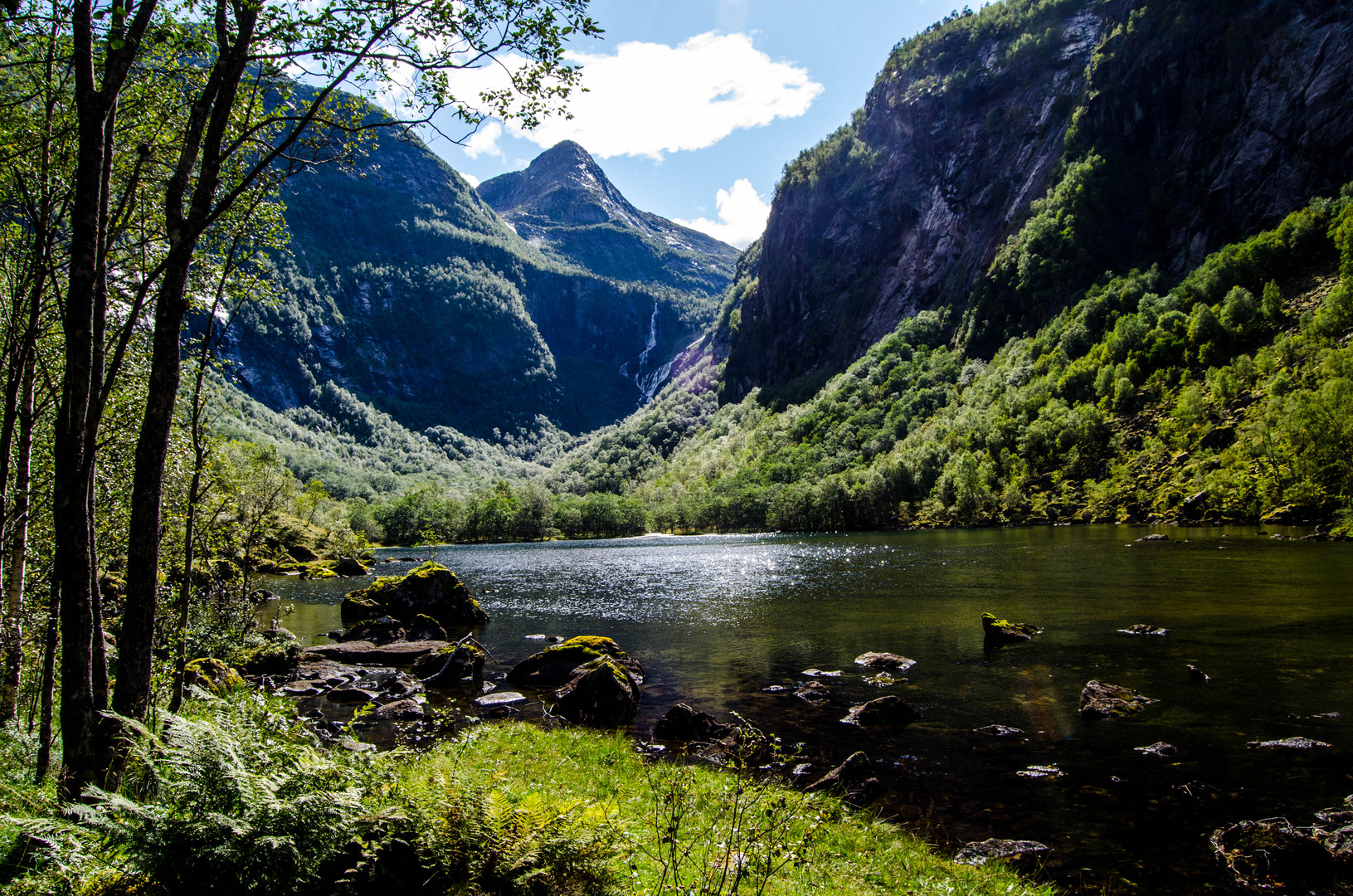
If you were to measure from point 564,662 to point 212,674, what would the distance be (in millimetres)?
11891

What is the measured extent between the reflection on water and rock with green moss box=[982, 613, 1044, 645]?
32.8 inches

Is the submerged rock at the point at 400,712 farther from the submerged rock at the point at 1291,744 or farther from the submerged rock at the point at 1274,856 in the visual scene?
the submerged rock at the point at 1291,744

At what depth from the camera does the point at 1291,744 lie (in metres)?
14.7

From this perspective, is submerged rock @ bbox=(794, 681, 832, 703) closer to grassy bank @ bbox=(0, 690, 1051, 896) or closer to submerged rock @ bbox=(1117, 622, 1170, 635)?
grassy bank @ bbox=(0, 690, 1051, 896)

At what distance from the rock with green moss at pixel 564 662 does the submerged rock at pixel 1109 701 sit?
1457 centimetres

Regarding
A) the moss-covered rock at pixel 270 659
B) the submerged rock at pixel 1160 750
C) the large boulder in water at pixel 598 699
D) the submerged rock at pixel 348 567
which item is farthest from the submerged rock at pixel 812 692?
the submerged rock at pixel 348 567

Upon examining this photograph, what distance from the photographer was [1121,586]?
125 feet

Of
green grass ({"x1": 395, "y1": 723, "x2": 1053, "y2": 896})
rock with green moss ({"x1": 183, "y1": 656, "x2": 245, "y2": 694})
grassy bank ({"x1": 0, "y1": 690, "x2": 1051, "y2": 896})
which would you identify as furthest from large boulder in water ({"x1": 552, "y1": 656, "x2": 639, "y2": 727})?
grassy bank ({"x1": 0, "y1": 690, "x2": 1051, "y2": 896})

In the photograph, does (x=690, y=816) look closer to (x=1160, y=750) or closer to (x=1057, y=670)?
(x=1160, y=750)

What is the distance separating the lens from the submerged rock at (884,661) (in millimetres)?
24441

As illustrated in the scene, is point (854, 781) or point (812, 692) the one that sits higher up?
point (854, 781)

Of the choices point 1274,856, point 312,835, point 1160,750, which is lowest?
point 1160,750

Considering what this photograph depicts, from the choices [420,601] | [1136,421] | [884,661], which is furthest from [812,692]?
[1136,421]

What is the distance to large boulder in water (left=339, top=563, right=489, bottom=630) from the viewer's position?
4119 centimetres
